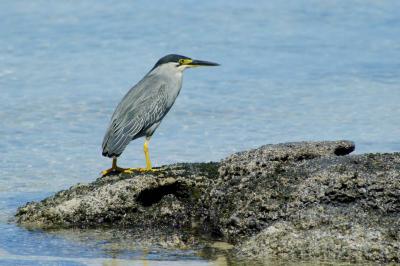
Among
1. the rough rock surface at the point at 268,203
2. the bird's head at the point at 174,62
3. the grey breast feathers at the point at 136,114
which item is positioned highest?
the bird's head at the point at 174,62

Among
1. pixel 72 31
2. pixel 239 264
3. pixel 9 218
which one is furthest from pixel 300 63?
pixel 239 264

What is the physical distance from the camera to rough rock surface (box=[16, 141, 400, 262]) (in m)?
6.55

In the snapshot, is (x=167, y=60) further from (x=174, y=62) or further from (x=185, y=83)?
(x=185, y=83)

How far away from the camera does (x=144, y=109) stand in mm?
9055

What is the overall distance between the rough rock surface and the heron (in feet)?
2.29

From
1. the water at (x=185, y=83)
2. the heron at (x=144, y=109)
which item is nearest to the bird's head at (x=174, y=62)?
the heron at (x=144, y=109)

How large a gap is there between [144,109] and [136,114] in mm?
98

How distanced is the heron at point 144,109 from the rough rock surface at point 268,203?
70cm

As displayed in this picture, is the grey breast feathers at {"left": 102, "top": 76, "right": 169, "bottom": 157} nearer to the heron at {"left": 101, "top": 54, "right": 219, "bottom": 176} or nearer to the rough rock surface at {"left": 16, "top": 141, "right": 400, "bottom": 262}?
the heron at {"left": 101, "top": 54, "right": 219, "bottom": 176}

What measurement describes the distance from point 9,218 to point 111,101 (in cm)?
484

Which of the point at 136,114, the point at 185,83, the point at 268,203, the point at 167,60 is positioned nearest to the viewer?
the point at 268,203

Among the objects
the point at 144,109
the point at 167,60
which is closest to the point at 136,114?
the point at 144,109

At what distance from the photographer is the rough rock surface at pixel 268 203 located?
21.5ft

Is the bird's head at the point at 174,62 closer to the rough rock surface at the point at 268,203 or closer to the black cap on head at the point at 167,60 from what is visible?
the black cap on head at the point at 167,60
